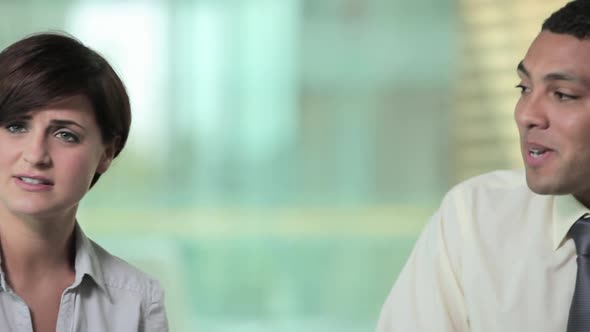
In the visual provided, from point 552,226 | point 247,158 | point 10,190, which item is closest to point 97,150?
point 10,190

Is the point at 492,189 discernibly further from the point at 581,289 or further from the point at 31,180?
the point at 31,180

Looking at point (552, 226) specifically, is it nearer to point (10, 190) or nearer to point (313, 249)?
point (10, 190)

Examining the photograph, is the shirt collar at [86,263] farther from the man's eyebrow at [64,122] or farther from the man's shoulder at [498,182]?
the man's shoulder at [498,182]

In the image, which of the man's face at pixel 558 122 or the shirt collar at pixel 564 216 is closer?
the man's face at pixel 558 122

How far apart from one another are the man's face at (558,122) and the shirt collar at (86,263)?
30.7 inches

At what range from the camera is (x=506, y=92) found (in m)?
5.61

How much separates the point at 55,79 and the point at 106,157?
0.20 meters

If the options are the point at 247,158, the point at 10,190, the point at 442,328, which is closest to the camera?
the point at 10,190

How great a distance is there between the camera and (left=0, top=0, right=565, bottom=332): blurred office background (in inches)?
211

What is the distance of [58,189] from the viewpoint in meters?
1.58

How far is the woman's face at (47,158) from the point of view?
61.7 inches

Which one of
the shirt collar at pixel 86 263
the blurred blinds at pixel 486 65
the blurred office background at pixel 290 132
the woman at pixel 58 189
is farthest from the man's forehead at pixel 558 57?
the blurred blinds at pixel 486 65

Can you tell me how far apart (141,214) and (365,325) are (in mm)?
1434

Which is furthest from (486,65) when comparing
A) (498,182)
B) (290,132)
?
(498,182)
